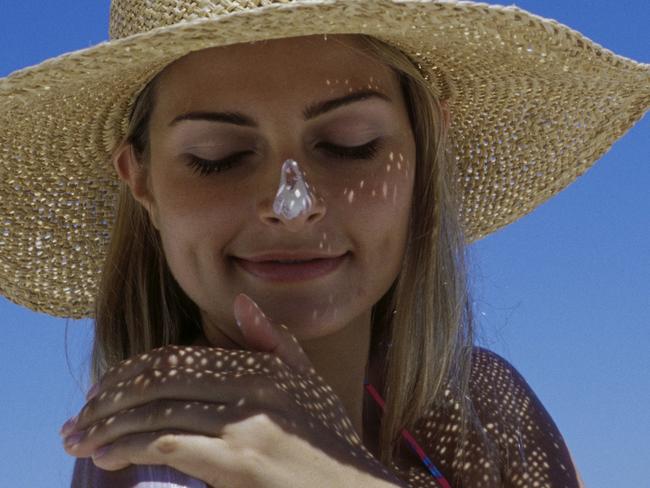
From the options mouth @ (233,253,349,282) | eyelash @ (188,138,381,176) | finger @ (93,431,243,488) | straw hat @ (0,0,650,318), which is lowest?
finger @ (93,431,243,488)

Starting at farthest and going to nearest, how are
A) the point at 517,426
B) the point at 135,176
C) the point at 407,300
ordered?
the point at 517,426 → the point at 407,300 → the point at 135,176

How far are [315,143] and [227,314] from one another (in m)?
0.41

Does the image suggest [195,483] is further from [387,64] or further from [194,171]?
[387,64]

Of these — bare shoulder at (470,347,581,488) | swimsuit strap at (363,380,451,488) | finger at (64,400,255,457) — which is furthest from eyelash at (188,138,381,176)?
bare shoulder at (470,347,581,488)

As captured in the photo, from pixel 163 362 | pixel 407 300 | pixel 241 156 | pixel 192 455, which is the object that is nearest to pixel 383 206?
pixel 241 156

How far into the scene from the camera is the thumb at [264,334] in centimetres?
190

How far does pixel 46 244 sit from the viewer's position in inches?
113

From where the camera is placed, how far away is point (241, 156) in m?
2.03

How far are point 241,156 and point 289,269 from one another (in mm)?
239

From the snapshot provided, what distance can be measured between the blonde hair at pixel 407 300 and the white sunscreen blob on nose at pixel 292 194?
1.55 feet

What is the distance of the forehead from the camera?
2.01m

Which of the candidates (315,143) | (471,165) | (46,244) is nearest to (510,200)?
(471,165)

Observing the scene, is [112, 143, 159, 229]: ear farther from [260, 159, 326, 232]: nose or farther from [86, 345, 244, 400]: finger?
[86, 345, 244, 400]: finger

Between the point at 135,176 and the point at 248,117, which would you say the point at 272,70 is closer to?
the point at 248,117
